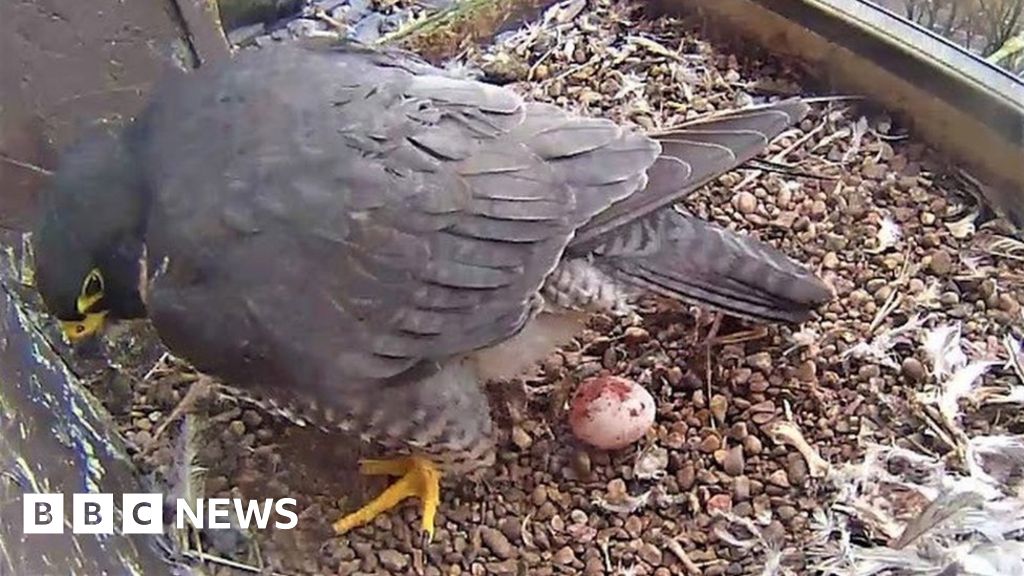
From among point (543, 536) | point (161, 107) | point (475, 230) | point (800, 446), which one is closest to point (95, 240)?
point (161, 107)

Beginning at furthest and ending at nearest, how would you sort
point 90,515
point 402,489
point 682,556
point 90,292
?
point 402,489
point 682,556
point 90,292
point 90,515

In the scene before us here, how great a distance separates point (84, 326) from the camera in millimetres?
1764

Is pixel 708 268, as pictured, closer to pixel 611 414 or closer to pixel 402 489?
pixel 611 414

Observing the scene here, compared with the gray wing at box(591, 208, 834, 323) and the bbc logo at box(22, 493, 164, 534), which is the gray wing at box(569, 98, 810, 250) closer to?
the gray wing at box(591, 208, 834, 323)

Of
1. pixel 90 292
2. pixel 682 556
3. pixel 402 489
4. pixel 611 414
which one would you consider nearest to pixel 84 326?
pixel 90 292

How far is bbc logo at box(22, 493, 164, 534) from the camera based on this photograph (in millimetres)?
1573

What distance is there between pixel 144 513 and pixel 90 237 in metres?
0.33

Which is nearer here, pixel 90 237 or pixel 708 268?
pixel 90 237

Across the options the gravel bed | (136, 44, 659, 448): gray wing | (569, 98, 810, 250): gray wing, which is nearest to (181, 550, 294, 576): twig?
the gravel bed

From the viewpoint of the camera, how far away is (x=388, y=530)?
1945 millimetres

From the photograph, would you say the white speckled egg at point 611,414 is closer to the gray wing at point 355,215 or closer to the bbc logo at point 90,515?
the gray wing at point 355,215

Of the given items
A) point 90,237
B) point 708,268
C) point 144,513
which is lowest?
point 144,513

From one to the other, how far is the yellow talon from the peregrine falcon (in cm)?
12

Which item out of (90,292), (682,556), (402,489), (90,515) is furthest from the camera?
(402,489)
